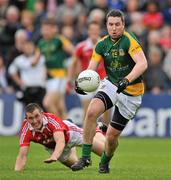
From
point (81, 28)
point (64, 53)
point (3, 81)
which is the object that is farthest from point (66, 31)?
point (64, 53)

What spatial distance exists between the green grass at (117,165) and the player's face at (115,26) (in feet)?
6.31

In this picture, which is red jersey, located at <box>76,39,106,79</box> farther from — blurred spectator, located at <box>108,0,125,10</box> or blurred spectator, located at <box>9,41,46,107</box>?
blurred spectator, located at <box>108,0,125,10</box>

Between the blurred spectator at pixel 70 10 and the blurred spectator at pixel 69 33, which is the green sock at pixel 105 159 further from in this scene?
the blurred spectator at pixel 70 10

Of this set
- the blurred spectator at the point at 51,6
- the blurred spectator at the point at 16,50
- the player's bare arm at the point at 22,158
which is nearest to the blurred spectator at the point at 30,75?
the blurred spectator at the point at 16,50

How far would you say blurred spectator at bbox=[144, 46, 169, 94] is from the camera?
21.6 metres

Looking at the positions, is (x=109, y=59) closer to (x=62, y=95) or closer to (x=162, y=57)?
(x=62, y=95)

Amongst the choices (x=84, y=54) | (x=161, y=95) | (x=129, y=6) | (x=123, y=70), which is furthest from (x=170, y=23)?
(x=123, y=70)

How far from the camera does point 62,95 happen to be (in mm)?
20547

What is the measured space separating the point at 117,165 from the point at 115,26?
2917mm

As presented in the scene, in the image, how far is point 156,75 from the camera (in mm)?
21594

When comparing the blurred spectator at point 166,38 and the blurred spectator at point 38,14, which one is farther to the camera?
the blurred spectator at point 38,14

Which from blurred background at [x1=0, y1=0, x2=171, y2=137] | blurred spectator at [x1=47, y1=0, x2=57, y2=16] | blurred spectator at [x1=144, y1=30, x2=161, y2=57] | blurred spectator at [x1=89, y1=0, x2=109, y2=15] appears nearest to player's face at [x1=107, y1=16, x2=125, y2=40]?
blurred background at [x1=0, y1=0, x2=171, y2=137]

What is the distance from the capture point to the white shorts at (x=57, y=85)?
2034cm

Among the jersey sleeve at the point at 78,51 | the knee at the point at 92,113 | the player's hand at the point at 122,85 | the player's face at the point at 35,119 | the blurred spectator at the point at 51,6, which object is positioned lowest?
the player's face at the point at 35,119
